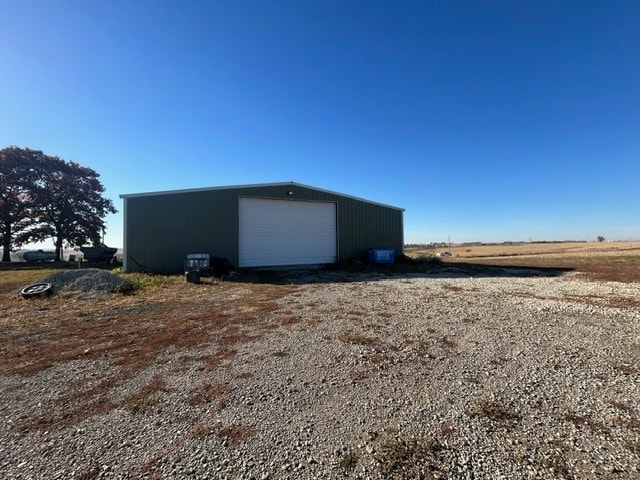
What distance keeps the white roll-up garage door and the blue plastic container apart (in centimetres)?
227

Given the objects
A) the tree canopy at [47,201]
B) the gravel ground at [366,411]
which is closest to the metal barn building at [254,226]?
the gravel ground at [366,411]

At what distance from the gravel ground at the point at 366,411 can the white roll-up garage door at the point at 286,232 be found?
10.7m

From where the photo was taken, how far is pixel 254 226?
1557 centimetres

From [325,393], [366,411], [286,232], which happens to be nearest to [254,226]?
[286,232]

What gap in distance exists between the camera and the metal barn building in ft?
44.9

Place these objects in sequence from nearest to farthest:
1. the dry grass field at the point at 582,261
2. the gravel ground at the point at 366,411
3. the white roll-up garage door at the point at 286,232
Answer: the gravel ground at the point at 366,411 < the dry grass field at the point at 582,261 < the white roll-up garage door at the point at 286,232

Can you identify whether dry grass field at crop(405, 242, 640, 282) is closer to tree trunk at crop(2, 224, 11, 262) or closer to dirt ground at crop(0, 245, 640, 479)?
dirt ground at crop(0, 245, 640, 479)

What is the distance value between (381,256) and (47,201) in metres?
30.9

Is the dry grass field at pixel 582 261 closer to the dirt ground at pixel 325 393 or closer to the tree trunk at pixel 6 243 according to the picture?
the dirt ground at pixel 325 393

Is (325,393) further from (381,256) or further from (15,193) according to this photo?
(15,193)

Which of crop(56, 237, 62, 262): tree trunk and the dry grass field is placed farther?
crop(56, 237, 62, 262): tree trunk

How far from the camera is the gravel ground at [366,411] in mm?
2070

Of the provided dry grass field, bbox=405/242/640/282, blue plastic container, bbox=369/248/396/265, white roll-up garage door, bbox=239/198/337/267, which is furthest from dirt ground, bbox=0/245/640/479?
blue plastic container, bbox=369/248/396/265

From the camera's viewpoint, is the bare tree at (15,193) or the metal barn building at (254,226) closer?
the metal barn building at (254,226)
